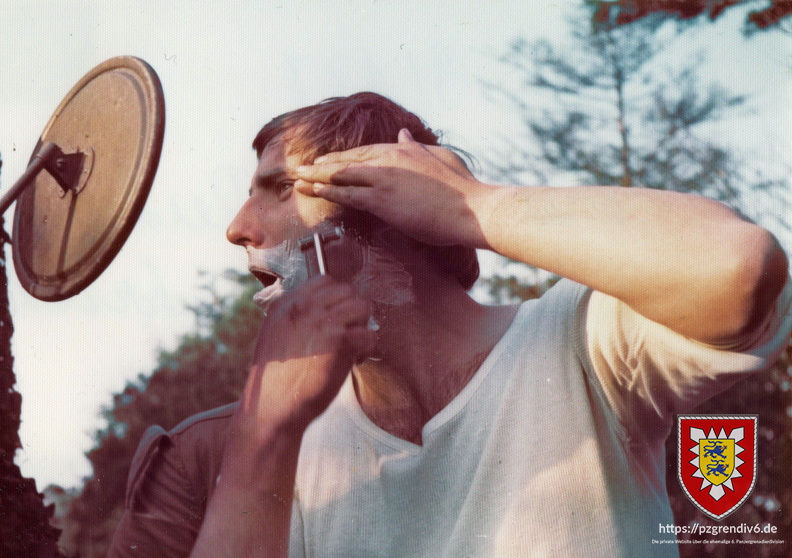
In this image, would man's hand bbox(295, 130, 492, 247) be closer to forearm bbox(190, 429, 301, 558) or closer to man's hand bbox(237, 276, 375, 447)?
man's hand bbox(237, 276, 375, 447)

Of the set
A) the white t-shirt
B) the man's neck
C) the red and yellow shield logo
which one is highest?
the man's neck

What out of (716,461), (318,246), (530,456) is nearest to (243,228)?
(318,246)

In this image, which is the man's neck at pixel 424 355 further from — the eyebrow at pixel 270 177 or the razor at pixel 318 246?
the eyebrow at pixel 270 177

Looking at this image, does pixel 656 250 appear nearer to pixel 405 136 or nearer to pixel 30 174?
pixel 405 136

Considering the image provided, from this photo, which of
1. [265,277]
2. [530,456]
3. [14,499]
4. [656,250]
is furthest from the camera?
[14,499]

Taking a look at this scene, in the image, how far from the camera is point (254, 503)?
5.28 feet

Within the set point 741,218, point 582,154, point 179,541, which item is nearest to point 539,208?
point 741,218

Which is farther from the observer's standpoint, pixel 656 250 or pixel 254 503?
pixel 254 503

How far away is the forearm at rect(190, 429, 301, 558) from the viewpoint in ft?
5.25

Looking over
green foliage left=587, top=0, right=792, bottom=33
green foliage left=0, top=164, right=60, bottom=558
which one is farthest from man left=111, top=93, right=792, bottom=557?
green foliage left=587, top=0, right=792, bottom=33

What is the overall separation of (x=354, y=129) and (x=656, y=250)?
772 millimetres

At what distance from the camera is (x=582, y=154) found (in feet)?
5.92

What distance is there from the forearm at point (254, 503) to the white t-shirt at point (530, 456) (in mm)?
35

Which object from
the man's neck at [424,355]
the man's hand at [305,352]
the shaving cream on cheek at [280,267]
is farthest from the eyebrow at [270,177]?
the man's neck at [424,355]
